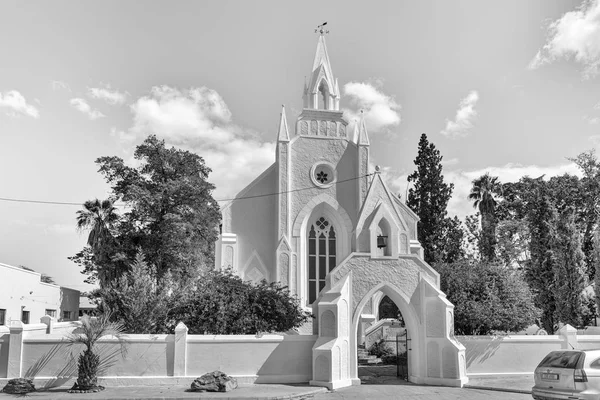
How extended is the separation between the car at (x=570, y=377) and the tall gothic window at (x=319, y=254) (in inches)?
594

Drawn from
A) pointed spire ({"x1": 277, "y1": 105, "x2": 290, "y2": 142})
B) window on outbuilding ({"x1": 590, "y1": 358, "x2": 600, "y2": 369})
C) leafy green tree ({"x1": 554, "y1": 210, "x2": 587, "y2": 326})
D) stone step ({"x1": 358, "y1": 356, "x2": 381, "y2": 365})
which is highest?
pointed spire ({"x1": 277, "y1": 105, "x2": 290, "y2": 142})

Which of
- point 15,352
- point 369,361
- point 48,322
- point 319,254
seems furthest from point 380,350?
point 15,352

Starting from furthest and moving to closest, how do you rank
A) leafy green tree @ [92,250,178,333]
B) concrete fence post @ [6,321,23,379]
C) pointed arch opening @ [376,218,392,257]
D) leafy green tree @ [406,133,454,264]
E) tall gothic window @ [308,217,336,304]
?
leafy green tree @ [406,133,454,264] < tall gothic window @ [308,217,336,304] < pointed arch opening @ [376,218,392,257] < leafy green tree @ [92,250,178,333] < concrete fence post @ [6,321,23,379]

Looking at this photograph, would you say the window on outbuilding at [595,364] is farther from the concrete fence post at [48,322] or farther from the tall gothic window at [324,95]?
the tall gothic window at [324,95]

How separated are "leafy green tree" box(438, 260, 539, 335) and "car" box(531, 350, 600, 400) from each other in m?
6.36

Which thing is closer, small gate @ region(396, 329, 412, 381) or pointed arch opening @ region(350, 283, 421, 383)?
pointed arch opening @ region(350, 283, 421, 383)

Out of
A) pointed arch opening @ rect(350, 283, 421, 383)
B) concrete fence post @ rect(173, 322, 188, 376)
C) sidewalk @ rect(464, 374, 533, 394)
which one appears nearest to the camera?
sidewalk @ rect(464, 374, 533, 394)

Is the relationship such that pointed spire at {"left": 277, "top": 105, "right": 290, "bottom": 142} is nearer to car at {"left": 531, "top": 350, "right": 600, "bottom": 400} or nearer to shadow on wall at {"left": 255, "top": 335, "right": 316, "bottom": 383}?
shadow on wall at {"left": 255, "top": 335, "right": 316, "bottom": 383}

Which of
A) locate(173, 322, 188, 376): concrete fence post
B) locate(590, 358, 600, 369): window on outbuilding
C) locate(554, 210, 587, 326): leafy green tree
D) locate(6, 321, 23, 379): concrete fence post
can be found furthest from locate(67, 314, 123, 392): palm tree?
locate(554, 210, 587, 326): leafy green tree

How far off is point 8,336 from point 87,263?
1998 cm

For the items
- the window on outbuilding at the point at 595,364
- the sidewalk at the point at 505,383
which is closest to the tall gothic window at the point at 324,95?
the sidewalk at the point at 505,383

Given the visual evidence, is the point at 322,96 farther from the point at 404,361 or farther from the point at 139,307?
the point at 139,307

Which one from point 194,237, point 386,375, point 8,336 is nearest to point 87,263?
point 194,237

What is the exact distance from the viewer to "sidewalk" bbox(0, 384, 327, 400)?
49.0 feet
